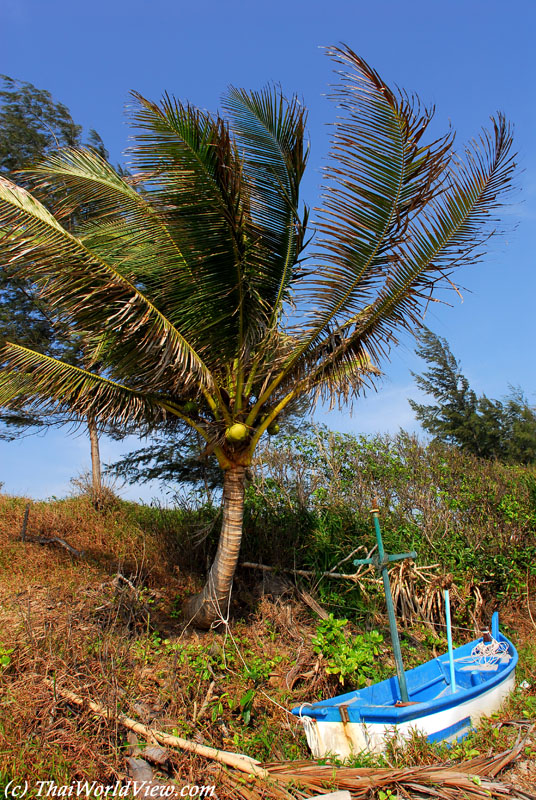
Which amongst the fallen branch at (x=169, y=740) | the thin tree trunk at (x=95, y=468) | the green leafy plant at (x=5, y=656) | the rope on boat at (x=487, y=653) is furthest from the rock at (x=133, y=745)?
the thin tree trunk at (x=95, y=468)

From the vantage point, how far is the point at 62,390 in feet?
20.7

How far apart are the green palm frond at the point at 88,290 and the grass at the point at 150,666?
114 inches

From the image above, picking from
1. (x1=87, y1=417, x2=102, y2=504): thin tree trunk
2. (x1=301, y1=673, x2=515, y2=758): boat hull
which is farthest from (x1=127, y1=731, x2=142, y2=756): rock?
(x1=87, y1=417, x2=102, y2=504): thin tree trunk

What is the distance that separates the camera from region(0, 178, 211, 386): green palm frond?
5.39m

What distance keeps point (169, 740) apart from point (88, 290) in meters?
4.38

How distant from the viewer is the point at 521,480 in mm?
10852

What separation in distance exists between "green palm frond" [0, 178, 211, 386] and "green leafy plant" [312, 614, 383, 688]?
317cm

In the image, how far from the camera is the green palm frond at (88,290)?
539 cm

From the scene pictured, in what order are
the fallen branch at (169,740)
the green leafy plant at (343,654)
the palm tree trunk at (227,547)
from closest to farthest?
the fallen branch at (169,740)
the green leafy plant at (343,654)
the palm tree trunk at (227,547)

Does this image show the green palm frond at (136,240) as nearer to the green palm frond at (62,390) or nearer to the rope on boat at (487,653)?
the green palm frond at (62,390)

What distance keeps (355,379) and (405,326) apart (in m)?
0.88

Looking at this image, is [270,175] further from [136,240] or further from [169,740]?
[169,740]

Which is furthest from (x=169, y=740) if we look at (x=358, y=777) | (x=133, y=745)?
(x=358, y=777)

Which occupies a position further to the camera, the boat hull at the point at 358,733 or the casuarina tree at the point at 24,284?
the casuarina tree at the point at 24,284
